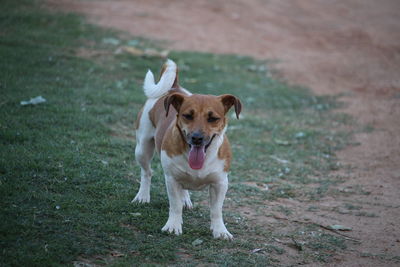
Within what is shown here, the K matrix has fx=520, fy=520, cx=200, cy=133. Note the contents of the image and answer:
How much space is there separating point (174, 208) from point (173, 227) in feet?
0.61

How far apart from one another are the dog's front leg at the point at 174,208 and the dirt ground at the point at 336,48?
1600 mm

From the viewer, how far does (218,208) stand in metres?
5.14

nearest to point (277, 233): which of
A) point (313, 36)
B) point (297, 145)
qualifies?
point (297, 145)

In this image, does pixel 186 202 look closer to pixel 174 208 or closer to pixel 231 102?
pixel 174 208

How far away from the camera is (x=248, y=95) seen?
11.7m

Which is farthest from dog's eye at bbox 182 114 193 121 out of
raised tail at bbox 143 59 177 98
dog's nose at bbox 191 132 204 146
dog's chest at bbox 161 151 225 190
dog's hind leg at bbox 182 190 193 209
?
dog's hind leg at bbox 182 190 193 209

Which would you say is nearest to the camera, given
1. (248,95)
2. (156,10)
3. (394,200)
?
(394,200)

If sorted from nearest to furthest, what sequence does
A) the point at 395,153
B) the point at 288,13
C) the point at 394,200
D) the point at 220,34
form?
the point at 394,200 → the point at 395,153 → the point at 220,34 → the point at 288,13

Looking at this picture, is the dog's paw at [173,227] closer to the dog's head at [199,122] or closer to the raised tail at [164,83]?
the dog's head at [199,122]

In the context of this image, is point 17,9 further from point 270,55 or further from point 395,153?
point 395,153

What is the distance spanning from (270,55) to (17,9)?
750cm

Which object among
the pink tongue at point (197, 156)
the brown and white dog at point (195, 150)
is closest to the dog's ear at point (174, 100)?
the brown and white dog at point (195, 150)

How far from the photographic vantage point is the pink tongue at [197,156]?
15.7ft

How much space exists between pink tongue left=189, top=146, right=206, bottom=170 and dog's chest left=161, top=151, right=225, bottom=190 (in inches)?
3.9
